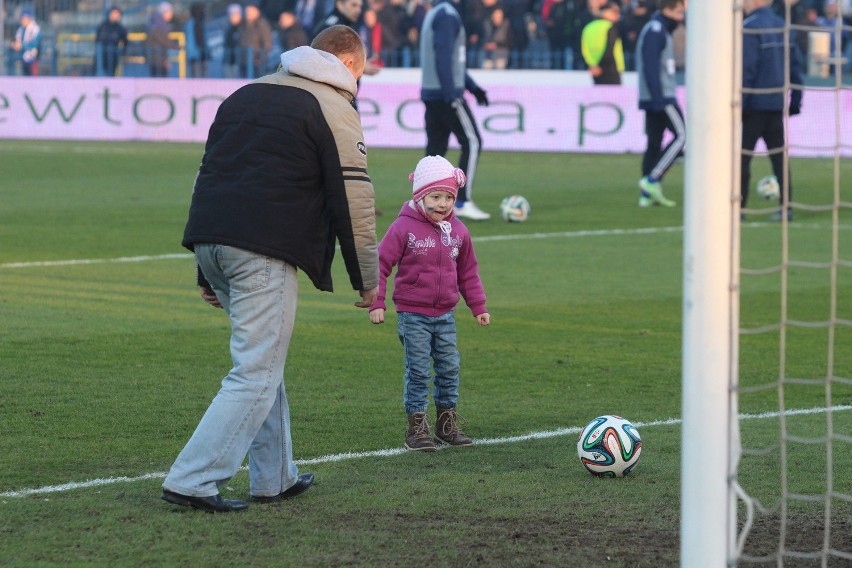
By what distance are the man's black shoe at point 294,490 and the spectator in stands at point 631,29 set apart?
22766mm

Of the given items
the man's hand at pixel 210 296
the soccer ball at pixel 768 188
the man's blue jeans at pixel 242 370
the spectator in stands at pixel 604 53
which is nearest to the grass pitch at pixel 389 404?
the man's blue jeans at pixel 242 370

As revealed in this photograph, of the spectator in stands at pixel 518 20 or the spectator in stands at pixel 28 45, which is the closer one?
the spectator in stands at pixel 518 20

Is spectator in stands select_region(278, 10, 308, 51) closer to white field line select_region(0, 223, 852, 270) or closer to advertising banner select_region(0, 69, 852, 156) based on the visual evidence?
advertising banner select_region(0, 69, 852, 156)

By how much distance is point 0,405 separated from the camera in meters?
7.07

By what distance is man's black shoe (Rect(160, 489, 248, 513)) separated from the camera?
5.28 metres

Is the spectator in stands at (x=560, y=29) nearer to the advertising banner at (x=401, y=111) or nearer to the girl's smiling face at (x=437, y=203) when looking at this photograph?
the advertising banner at (x=401, y=111)

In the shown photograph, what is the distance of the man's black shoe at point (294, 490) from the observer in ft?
18.2

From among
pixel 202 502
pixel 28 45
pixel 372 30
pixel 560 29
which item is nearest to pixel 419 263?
pixel 202 502

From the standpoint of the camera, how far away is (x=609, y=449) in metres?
5.88

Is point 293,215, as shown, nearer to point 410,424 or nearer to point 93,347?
point 410,424

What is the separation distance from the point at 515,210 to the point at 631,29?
13328 millimetres

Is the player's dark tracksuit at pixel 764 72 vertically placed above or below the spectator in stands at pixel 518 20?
below

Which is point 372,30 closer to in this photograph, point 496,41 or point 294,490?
point 496,41

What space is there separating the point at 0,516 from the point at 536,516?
1.81m
